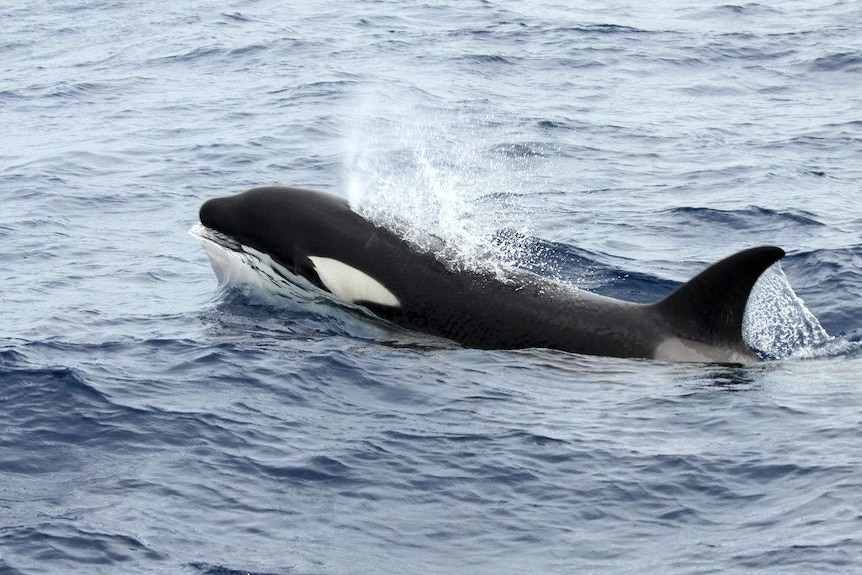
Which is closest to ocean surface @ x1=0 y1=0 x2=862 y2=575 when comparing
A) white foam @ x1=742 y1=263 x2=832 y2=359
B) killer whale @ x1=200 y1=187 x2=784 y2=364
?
white foam @ x1=742 y1=263 x2=832 y2=359

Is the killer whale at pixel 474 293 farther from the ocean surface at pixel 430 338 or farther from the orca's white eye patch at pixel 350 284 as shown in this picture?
the ocean surface at pixel 430 338

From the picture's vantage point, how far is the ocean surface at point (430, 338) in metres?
7.11

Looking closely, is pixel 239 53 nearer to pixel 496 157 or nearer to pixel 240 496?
pixel 496 157

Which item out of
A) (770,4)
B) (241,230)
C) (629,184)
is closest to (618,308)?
(241,230)

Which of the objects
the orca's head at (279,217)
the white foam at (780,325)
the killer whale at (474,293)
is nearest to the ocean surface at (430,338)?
the white foam at (780,325)

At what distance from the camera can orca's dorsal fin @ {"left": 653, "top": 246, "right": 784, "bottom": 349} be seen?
9.36 m

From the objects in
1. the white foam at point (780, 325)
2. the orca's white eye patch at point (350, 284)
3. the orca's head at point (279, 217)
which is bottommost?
the white foam at point (780, 325)

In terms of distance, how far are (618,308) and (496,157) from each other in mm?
8938

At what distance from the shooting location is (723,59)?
24.9m

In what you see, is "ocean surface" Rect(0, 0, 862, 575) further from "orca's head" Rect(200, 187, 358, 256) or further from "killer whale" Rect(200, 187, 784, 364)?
"orca's head" Rect(200, 187, 358, 256)

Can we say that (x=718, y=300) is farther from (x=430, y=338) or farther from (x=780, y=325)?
(x=430, y=338)

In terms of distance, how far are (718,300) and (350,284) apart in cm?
298

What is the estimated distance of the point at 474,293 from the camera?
10258 millimetres

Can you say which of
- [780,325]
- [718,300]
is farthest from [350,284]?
[780,325]
